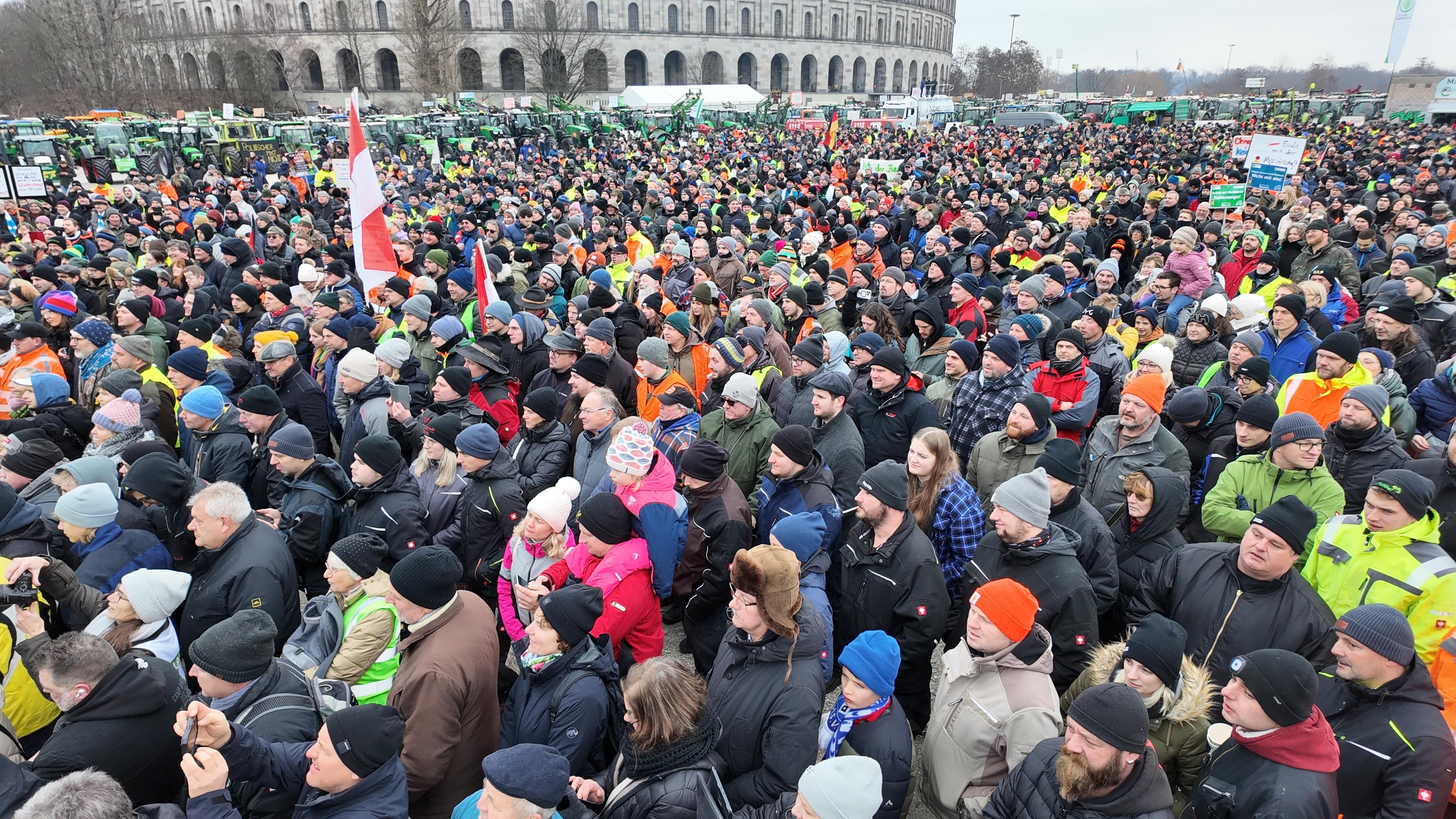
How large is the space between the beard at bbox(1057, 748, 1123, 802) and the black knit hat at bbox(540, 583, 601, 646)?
1.62m

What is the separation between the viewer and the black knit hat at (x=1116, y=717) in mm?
2258

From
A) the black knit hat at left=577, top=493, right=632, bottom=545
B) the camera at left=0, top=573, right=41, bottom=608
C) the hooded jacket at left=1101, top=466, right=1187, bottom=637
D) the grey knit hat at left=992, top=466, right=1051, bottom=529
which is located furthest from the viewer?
the hooded jacket at left=1101, top=466, right=1187, bottom=637

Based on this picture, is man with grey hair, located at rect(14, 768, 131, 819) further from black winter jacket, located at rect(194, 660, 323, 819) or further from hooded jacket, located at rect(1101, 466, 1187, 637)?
hooded jacket, located at rect(1101, 466, 1187, 637)

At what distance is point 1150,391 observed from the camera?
4.35m

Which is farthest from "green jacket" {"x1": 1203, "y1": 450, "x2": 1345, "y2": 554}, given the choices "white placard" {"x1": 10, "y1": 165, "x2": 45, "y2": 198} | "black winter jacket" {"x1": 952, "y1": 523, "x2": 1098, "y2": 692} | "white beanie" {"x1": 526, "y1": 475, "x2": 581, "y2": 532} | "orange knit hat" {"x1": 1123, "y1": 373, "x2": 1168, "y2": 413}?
"white placard" {"x1": 10, "y1": 165, "x2": 45, "y2": 198}

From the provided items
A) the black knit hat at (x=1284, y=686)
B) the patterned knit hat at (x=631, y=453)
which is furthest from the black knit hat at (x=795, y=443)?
the black knit hat at (x=1284, y=686)

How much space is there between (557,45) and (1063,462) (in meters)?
72.7

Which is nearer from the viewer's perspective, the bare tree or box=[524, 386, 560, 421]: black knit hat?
box=[524, 386, 560, 421]: black knit hat

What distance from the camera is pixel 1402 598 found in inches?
129

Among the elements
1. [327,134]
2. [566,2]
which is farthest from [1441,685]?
[566,2]

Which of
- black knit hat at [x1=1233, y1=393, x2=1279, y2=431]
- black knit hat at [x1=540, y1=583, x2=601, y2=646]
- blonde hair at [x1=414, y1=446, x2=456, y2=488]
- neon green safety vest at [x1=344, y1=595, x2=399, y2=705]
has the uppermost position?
black knit hat at [x1=1233, y1=393, x2=1279, y2=431]

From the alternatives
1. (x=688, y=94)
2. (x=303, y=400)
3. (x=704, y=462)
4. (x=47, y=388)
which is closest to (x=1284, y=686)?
(x=704, y=462)

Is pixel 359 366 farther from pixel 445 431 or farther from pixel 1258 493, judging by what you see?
pixel 1258 493

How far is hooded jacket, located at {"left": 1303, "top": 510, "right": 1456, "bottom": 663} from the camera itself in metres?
3.19
